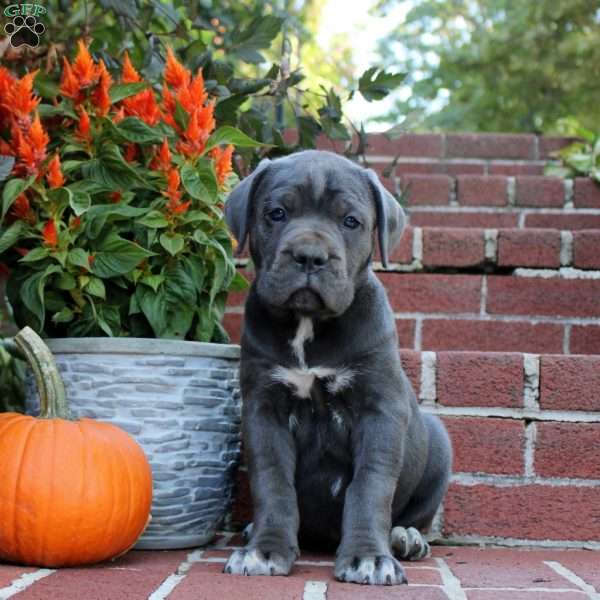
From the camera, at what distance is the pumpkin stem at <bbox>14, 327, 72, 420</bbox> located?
252cm

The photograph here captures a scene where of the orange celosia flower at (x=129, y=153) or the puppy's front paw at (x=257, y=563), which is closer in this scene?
the puppy's front paw at (x=257, y=563)

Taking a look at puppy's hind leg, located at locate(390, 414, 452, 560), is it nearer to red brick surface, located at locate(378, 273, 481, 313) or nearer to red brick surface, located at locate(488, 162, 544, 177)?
red brick surface, located at locate(378, 273, 481, 313)

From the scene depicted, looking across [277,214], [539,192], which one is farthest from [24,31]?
[539,192]

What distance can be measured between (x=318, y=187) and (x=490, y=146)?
3.57m

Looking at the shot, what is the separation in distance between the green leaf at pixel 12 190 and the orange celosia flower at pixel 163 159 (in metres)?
0.38

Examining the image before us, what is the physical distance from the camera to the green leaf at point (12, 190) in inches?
107

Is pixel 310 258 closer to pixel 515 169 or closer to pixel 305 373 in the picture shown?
pixel 305 373

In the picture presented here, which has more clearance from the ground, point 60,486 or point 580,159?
point 580,159

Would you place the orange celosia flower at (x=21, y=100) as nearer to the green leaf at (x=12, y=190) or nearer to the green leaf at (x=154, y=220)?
the green leaf at (x=12, y=190)

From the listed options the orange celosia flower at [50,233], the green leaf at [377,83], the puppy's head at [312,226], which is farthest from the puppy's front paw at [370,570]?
the green leaf at [377,83]

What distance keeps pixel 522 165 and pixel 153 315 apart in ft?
11.2

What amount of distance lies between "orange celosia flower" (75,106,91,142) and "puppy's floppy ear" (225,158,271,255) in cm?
52

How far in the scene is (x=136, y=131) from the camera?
2.86 metres

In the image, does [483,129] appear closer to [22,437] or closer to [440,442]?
[440,442]
